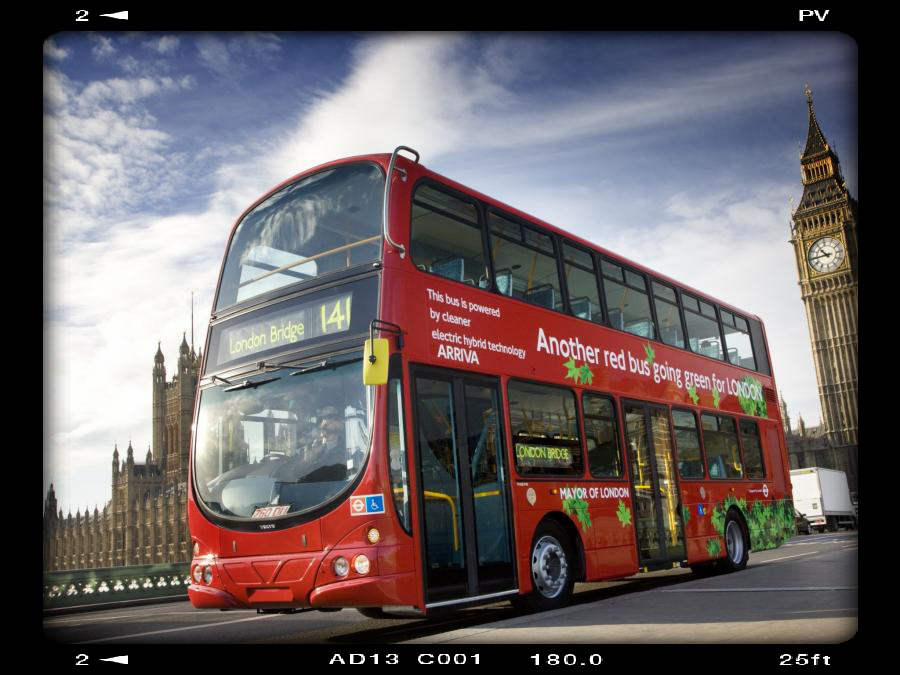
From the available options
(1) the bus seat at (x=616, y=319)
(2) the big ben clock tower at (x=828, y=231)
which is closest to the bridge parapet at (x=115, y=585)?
(1) the bus seat at (x=616, y=319)

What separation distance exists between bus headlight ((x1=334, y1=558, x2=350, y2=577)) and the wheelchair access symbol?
1.14 ft

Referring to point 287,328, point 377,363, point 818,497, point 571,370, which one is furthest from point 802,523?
point 377,363

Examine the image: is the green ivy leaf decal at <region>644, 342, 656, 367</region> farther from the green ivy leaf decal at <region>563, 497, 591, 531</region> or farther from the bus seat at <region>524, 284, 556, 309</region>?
the green ivy leaf decal at <region>563, 497, 591, 531</region>

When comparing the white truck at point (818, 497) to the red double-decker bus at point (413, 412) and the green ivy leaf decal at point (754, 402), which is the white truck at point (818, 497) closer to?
the green ivy leaf decal at point (754, 402)

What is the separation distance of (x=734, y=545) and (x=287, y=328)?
8.16 metres

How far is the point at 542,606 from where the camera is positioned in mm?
7637

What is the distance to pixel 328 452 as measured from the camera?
20.6 feet

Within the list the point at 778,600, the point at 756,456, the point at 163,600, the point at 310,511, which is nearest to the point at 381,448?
the point at 310,511

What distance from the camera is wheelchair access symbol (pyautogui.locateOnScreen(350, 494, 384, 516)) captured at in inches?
236

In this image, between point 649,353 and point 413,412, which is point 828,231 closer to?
point 649,353

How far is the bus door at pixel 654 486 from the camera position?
9.51 meters

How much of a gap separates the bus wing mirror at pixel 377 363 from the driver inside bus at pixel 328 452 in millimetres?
723
